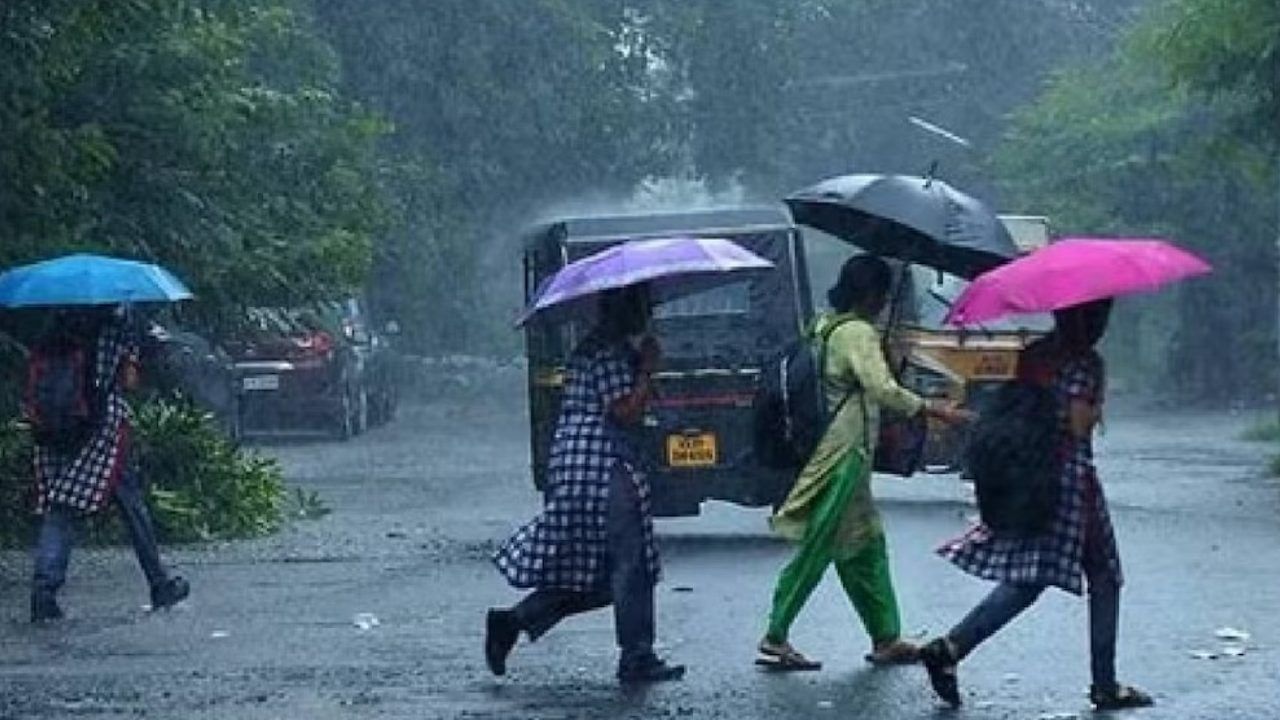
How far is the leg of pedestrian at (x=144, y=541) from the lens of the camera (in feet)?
50.4

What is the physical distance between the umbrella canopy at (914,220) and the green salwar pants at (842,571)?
1.22 meters

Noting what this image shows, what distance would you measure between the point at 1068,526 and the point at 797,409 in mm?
1583

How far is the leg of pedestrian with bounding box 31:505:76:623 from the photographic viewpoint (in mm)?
15047

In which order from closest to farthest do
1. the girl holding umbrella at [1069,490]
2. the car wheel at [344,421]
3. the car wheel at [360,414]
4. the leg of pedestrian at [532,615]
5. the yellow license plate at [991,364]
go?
the girl holding umbrella at [1069,490] < the leg of pedestrian at [532,615] < the yellow license plate at [991,364] < the car wheel at [344,421] < the car wheel at [360,414]

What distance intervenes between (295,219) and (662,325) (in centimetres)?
424

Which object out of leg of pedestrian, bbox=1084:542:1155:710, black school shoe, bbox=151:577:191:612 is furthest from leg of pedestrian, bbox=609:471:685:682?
black school shoe, bbox=151:577:191:612

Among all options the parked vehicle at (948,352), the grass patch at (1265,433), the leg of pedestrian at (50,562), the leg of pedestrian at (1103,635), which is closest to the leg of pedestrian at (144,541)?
the leg of pedestrian at (50,562)

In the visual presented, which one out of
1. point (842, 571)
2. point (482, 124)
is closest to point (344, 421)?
point (482, 124)

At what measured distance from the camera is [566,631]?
47.4 ft

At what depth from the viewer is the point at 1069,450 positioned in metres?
11.3

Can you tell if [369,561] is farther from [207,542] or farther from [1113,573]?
[1113,573]

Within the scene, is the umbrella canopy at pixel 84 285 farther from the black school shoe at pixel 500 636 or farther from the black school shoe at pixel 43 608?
the black school shoe at pixel 500 636

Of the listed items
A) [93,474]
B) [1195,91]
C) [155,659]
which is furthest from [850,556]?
[1195,91]

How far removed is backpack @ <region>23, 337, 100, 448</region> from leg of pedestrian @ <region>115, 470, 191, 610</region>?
431 mm
